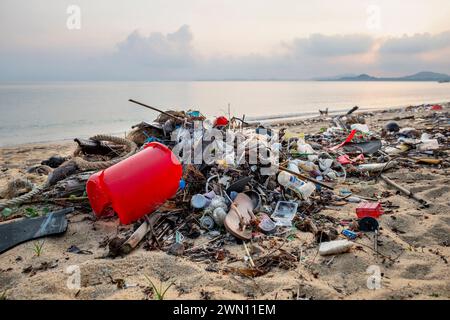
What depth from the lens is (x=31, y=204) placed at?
4266mm

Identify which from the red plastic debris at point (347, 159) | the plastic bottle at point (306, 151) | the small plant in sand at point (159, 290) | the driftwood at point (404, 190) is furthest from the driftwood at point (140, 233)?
the red plastic debris at point (347, 159)

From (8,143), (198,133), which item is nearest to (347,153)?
(198,133)

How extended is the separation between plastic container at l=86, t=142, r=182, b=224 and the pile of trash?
11 millimetres

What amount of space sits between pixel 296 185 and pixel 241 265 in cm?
172

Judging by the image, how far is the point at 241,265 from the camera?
2900 millimetres

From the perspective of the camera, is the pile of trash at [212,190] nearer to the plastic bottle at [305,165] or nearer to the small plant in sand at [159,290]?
the plastic bottle at [305,165]

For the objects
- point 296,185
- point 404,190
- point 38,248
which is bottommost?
point 38,248

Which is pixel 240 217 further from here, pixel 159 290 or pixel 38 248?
pixel 38 248

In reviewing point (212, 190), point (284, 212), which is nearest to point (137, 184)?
point (212, 190)

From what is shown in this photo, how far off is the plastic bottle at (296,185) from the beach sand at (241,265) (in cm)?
82
